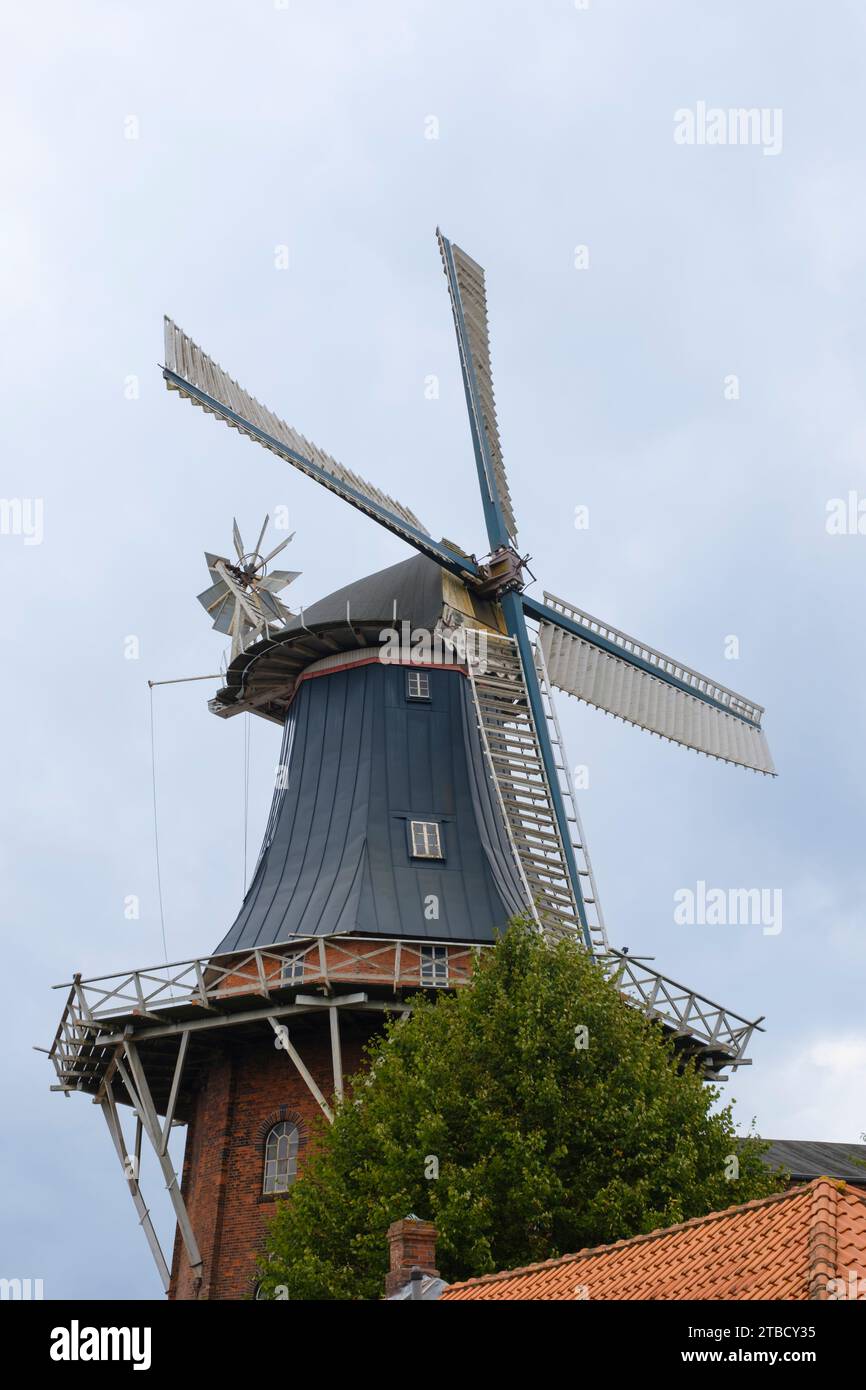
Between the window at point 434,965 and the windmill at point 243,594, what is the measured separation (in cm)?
916

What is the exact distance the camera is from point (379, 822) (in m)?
27.8

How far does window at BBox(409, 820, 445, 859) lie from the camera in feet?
90.3

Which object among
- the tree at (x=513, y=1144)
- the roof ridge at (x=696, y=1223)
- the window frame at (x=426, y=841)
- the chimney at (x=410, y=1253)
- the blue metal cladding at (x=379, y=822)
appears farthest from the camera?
the window frame at (x=426, y=841)

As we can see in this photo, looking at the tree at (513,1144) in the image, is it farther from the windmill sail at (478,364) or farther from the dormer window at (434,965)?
the windmill sail at (478,364)

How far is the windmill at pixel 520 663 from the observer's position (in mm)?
27719

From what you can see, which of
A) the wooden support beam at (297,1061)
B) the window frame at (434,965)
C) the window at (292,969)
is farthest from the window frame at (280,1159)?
the window frame at (434,965)

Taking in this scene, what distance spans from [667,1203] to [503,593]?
14960mm

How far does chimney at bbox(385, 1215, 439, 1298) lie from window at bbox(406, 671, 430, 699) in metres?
14.4

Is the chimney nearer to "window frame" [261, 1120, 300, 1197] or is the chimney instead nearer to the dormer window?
the dormer window

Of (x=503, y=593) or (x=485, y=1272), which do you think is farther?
(x=503, y=593)

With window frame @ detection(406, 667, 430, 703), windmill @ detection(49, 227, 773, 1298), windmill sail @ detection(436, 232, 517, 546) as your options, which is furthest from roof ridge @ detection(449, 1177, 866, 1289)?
windmill sail @ detection(436, 232, 517, 546)

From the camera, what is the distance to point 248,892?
2866 cm
